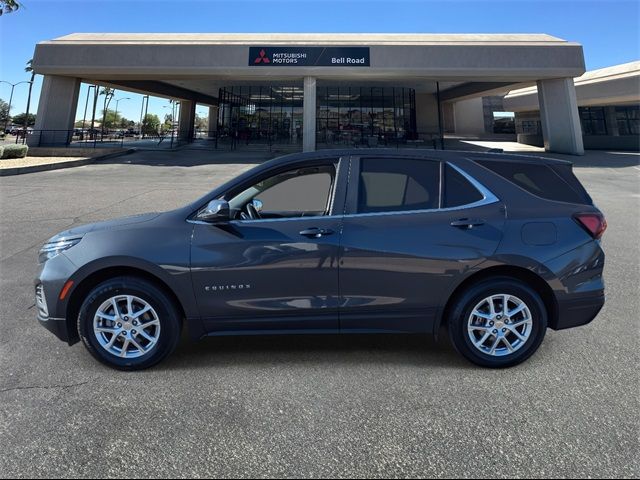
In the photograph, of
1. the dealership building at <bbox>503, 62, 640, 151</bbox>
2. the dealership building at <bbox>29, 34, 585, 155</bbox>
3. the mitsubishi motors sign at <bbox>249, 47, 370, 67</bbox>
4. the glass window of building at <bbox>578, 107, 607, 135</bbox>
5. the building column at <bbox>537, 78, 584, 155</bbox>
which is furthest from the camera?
the glass window of building at <bbox>578, 107, 607, 135</bbox>

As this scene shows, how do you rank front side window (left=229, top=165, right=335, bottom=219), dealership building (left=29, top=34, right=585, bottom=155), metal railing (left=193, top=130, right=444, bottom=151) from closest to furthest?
front side window (left=229, top=165, right=335, bottom=219) → dealership building (left=29, top=34, right=585, bottom=155) → metal railing (left=193, top=130, right=444, bottom=151)

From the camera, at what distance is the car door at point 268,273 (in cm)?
306

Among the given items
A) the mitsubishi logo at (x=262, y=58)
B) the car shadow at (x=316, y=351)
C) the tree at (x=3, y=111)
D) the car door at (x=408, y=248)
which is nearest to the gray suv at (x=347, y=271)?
the car door at (x=408, y=248)

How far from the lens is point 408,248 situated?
3.08 metres

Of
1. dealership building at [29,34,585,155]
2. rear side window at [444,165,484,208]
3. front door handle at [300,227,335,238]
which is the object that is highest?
dealership building at [29,34,585,155]

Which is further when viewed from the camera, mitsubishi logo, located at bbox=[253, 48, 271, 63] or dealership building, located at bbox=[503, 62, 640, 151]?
dealership building, located at bbox=[503, 62, 640, 151]

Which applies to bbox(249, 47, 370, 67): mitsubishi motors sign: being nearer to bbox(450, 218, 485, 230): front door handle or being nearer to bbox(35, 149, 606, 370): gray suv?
bbox(35, 149, 606, 370): gray suv

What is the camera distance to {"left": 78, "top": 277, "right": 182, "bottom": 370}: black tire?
3.10 m

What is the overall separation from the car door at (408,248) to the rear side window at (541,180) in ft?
0.93

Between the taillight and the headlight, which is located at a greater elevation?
the taillight

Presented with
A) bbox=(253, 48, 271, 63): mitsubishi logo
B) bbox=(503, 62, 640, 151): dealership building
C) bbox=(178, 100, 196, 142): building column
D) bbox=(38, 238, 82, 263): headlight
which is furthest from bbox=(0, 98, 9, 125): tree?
bbox=(38, 238, 82, 263): headlight

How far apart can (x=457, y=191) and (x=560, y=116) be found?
91.2 feet

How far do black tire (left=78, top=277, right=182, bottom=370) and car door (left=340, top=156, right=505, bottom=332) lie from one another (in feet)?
4.36

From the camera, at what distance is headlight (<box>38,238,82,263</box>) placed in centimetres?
320
